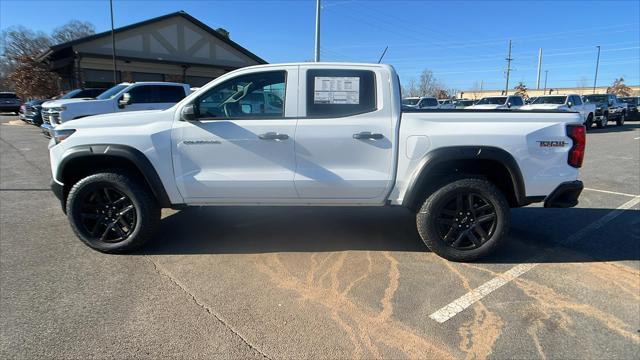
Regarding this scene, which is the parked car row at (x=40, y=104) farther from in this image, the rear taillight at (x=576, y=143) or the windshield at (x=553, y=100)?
the windshield at (x=553, y=100)

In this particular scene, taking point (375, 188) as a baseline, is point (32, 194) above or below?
below

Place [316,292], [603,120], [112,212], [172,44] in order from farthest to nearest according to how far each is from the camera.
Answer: [172,44] < [603,120] < [112,212] < [316,292]

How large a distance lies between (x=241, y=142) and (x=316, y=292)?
162 centimetres

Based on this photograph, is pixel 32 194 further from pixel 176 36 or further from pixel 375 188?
pixel 176 36

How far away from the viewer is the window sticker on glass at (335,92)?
4.18 meters

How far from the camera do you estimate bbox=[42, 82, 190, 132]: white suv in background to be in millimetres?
11941

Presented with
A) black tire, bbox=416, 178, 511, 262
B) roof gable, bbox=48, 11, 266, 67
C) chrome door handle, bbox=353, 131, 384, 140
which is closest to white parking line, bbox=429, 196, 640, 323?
black tire, bbox=416, 178, 511, 262

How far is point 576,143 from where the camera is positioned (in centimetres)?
407

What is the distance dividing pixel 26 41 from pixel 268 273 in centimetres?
8372

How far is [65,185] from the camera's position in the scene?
4441 mm

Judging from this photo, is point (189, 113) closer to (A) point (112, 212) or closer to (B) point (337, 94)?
(A) point (112, 212)

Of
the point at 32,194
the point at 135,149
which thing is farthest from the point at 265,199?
the point at 32,194

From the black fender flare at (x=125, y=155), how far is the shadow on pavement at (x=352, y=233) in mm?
765

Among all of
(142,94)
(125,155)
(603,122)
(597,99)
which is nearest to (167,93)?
(142,94)
